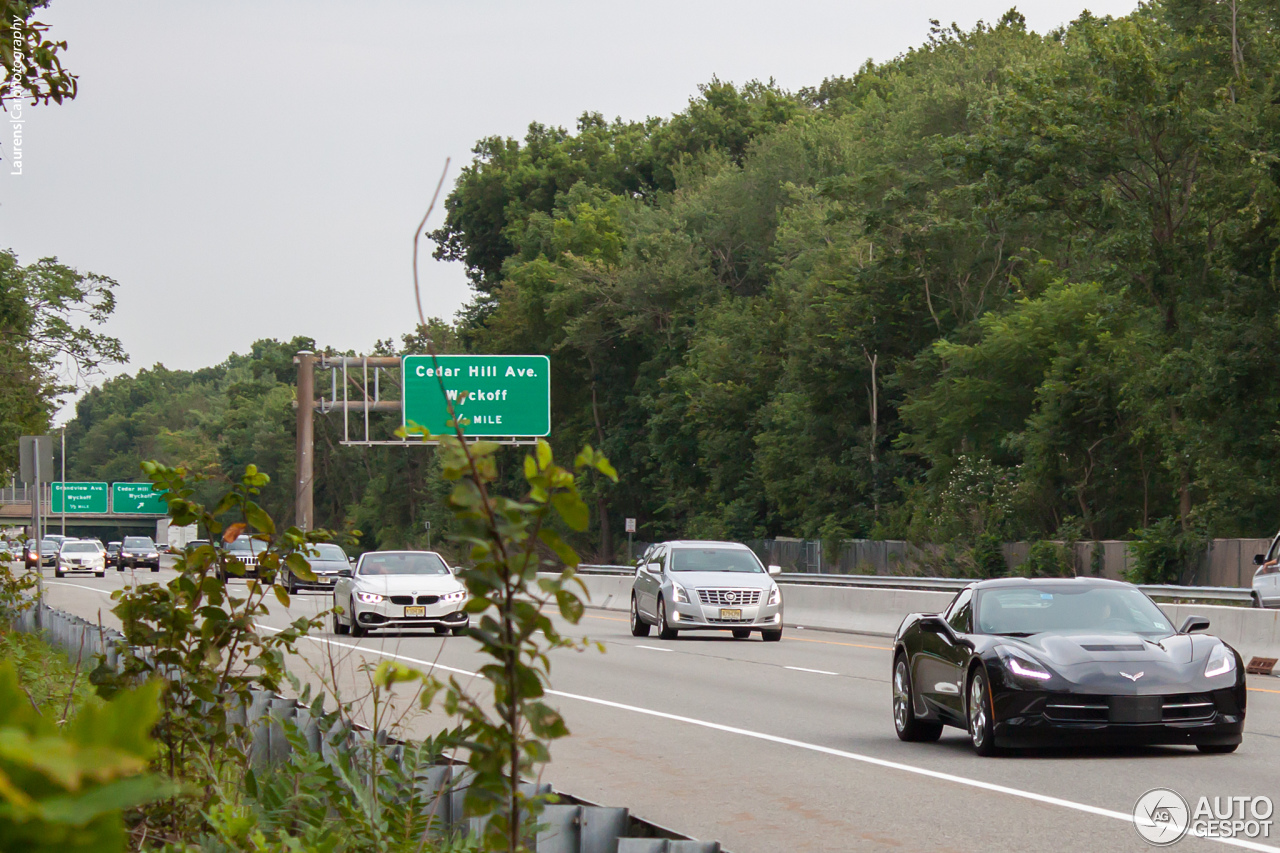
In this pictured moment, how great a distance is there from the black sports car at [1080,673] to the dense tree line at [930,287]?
2418 centimetres

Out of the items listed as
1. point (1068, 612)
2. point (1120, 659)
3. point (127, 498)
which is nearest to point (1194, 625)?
point (1068, 612)

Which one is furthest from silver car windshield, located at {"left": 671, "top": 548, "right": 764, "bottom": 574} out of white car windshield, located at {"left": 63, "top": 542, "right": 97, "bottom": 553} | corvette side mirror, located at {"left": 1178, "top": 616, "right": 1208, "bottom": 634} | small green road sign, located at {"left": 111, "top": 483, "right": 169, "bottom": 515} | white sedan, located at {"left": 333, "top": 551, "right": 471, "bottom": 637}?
small green road sign, located at {"left": 111, "top": 483, "right": 169, "bottom": 515}

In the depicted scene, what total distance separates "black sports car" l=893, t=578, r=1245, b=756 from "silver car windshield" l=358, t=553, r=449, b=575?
1587 centimetres

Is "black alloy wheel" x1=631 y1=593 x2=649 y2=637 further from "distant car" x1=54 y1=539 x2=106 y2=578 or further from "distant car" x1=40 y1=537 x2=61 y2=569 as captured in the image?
"distant car" x1=40 y1=537 x2=61 y2=569

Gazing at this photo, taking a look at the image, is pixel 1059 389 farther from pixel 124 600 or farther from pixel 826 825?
pixel 124 600

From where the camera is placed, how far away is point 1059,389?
4597cm

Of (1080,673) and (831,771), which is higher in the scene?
(1080,673)

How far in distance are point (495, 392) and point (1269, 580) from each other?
77.3ft

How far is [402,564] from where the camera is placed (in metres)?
27.2

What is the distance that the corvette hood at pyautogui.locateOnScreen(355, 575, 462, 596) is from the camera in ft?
84.6

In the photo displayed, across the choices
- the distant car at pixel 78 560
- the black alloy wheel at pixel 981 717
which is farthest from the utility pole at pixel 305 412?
the black alloy wheel at pixel 981 717

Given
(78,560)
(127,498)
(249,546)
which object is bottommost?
(78,560)

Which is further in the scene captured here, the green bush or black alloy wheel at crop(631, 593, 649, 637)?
the green bush

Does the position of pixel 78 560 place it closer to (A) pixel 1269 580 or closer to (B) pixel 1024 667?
(A) pixel 1269 580
